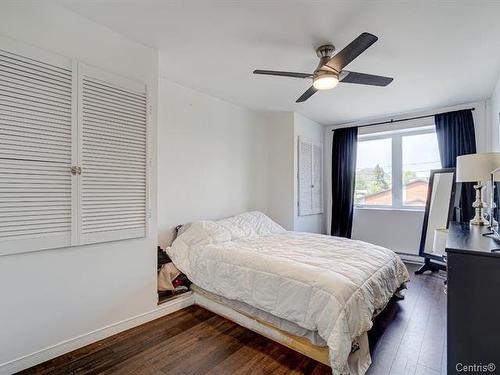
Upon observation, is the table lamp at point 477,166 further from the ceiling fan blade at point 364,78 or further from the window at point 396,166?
the window at point 396,166

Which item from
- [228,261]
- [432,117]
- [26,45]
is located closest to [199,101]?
[26,45]

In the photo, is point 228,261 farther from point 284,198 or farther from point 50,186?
point 284,198

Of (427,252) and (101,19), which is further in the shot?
(427,252)

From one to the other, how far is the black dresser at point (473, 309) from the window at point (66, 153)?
7.57ft

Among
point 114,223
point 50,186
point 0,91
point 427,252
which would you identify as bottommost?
point 427,252

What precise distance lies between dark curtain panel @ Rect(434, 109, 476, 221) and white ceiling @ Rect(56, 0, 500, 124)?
0.49 metres

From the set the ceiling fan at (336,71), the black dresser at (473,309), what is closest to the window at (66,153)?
the ceiling fan at (336,71)

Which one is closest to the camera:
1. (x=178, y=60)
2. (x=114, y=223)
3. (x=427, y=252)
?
(x=114, y=223)

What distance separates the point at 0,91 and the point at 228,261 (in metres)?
2.04

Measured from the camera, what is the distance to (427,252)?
12.4 feet

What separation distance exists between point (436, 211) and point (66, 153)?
15.0ft

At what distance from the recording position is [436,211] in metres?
3.79

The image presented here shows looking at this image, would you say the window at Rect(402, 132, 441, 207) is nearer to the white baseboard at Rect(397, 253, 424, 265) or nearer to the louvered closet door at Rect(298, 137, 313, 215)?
the white baseboard at Rect(397, 253, 424, 265)

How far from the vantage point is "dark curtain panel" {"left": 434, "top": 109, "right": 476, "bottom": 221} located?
3611 millimetres
